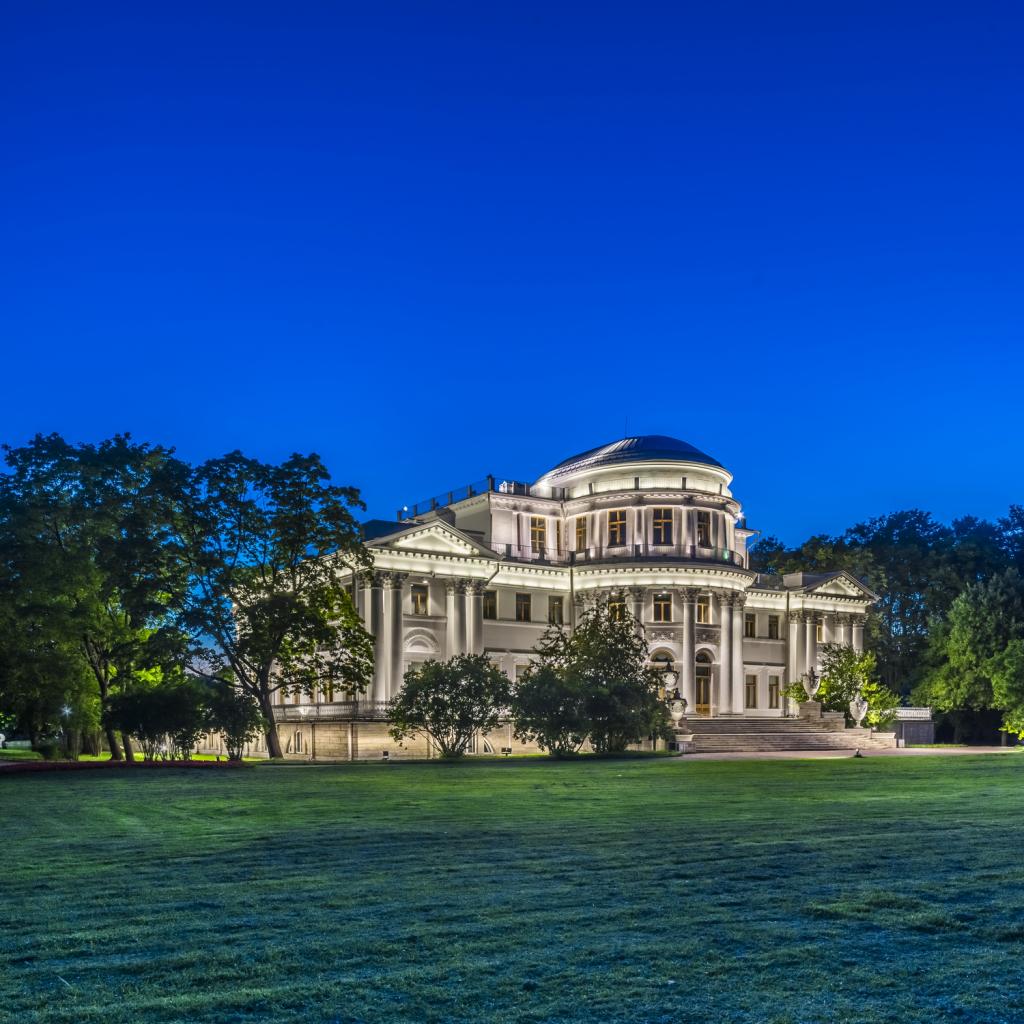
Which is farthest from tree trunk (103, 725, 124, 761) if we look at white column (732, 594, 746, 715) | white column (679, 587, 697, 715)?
white column (732, 594, 746, 715)

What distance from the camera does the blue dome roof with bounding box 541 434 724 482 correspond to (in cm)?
6188

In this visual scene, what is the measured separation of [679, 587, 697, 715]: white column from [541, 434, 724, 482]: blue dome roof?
7.27m

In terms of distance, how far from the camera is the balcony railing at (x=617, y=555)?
60.3m

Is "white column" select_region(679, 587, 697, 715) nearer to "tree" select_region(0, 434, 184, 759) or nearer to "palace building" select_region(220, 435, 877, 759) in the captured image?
"palace building" select_region(220, 435, 877, 759)

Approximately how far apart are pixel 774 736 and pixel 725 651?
841 centimetres

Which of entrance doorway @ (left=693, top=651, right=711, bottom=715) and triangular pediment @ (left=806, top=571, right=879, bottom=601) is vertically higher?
triangular pediment @ (left=806, top=571, right=879, bottom=601)

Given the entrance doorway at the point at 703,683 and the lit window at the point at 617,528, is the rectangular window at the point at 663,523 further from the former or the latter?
the entrance doorway at the point at 703,683

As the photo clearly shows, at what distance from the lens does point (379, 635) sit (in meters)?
53.7

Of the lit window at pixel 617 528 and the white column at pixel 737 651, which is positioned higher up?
the lit window at pixel 617 528

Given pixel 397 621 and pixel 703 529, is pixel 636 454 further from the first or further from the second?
pixel 397 621

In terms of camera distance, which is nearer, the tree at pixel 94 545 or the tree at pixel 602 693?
the tree at pixel 94 545

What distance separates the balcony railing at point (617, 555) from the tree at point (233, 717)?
2374 centimetres

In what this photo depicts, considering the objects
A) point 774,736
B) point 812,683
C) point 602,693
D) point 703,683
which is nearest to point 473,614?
point 703,683

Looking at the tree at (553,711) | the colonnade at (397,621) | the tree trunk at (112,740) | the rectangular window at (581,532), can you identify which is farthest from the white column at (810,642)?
Answer: the tree trunk at (112,740)
